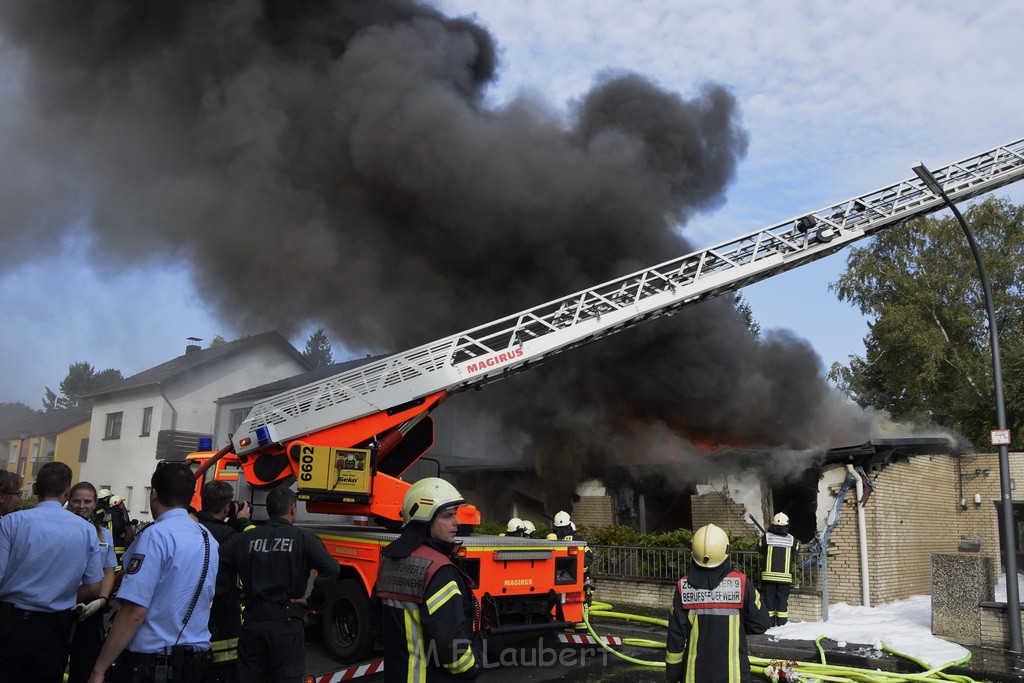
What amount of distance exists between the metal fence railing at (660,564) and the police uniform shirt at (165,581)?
9.24m

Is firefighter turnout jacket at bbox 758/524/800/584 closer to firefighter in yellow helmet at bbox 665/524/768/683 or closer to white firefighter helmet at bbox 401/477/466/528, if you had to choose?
firefighter in yellow helmet at bbox 665/524/768/683

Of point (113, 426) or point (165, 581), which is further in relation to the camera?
point (113, 426)

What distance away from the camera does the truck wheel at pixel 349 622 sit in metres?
7.21

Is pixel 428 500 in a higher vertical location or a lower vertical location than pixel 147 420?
lower

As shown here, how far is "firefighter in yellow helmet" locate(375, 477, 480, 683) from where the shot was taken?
300cm

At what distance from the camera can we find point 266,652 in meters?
4.31

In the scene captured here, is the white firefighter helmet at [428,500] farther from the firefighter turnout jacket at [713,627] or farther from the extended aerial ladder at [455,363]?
the extended aerial ladder at [455,363]

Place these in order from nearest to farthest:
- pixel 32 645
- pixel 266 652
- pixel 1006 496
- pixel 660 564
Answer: pixel 32 645
pixel 266 652
pixel 1006 496
pixel 660 564

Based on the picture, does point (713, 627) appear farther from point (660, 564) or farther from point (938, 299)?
point (938, 299)

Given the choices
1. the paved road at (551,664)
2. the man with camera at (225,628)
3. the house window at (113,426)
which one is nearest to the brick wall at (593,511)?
the paved road at (551,664)

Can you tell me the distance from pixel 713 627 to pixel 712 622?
0.02m

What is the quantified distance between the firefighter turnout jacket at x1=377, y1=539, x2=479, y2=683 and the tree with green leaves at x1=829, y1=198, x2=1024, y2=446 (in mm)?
25094

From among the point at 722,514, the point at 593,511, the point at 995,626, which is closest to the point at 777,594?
the point at 995,626

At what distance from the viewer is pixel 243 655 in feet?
14.1
